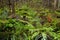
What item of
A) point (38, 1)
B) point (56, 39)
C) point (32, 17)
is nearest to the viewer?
point (56, 39)

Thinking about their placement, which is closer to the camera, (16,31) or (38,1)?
(16,31)

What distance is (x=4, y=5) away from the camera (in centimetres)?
896

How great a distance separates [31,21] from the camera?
6859 mm

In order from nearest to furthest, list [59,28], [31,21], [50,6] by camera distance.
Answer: [59,28] < [31,21] < [50,6]

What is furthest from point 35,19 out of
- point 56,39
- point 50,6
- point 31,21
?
point 50,6

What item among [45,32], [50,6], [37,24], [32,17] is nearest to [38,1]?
[50,6]

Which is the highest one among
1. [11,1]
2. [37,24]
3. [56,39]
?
[11,1]

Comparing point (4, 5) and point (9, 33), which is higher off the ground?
point (4, 5)

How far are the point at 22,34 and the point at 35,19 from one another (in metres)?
1.33

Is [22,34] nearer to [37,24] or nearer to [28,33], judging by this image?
[28,33]

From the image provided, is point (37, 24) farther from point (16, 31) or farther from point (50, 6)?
point (50, 6)

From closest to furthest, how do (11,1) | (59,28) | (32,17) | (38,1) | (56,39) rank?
(56,39)
(59,28)
(32,17)
(11,1)
(38,1)

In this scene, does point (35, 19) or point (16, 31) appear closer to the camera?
point (16, 31)

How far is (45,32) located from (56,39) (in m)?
0.51
